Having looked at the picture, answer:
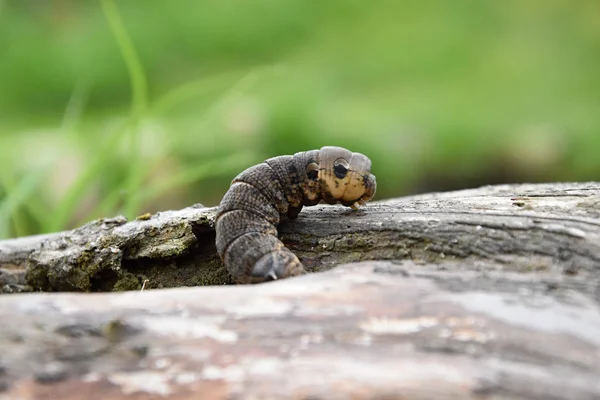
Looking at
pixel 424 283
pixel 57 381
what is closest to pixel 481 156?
pixel 424 283

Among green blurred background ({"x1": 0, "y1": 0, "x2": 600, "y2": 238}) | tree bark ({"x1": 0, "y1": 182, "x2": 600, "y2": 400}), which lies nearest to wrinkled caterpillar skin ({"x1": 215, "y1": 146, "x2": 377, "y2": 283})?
tree bark ({"x1": 0, "y1": 182, "x2": 600, "y2": 400})

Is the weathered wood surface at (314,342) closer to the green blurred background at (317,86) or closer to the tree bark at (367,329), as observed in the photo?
the tree bark at (367,329)

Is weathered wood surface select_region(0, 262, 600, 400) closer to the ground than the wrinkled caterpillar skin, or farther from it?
closer to the ground

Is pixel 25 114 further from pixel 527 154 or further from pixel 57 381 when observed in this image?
pixel 57 381

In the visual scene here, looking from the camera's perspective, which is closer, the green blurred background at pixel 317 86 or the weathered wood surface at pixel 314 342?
the weathered wood surface at pixel 314 342

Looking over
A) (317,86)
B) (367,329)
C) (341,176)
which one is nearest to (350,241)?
(341,176)

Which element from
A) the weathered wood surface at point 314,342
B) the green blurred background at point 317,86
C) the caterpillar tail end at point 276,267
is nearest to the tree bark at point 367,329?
the weathered wood surface at point 314,342

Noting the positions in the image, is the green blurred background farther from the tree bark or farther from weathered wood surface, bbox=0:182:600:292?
the tree bark
